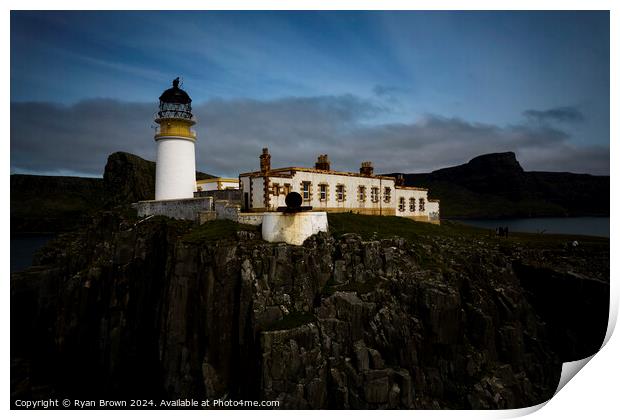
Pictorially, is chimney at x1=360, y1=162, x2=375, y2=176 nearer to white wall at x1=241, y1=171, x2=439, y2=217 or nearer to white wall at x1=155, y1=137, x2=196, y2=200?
white wall at x1=241, y1=171, x2=439, y2=217

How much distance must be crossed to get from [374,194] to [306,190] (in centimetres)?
744

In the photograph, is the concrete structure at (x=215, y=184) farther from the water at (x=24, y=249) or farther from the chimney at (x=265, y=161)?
the water at (x=24, y=249)

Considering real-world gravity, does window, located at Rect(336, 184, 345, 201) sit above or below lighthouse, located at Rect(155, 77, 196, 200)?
below

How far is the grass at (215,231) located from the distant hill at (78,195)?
70.3m

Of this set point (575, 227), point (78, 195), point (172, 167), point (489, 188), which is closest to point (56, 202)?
point (78, 195)

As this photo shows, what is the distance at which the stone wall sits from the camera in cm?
2367

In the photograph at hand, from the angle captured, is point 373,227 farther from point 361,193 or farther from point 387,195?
point 387,195

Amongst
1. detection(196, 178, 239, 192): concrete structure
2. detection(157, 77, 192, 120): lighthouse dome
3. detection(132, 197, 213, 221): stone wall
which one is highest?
detection(157, 77, 192, 120): lighthouse dome

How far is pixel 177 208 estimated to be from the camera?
25219 millimetres

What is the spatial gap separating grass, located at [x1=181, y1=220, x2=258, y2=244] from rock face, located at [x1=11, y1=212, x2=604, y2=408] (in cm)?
30

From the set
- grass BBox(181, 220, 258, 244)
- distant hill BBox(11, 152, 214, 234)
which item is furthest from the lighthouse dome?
distant hill BBox(11, 152, 214, 234)

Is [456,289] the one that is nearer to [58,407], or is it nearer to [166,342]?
[166,342]

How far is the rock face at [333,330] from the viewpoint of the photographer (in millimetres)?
15719

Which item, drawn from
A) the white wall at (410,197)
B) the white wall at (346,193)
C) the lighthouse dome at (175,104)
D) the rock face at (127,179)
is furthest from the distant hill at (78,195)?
the white wall at (346,193)
